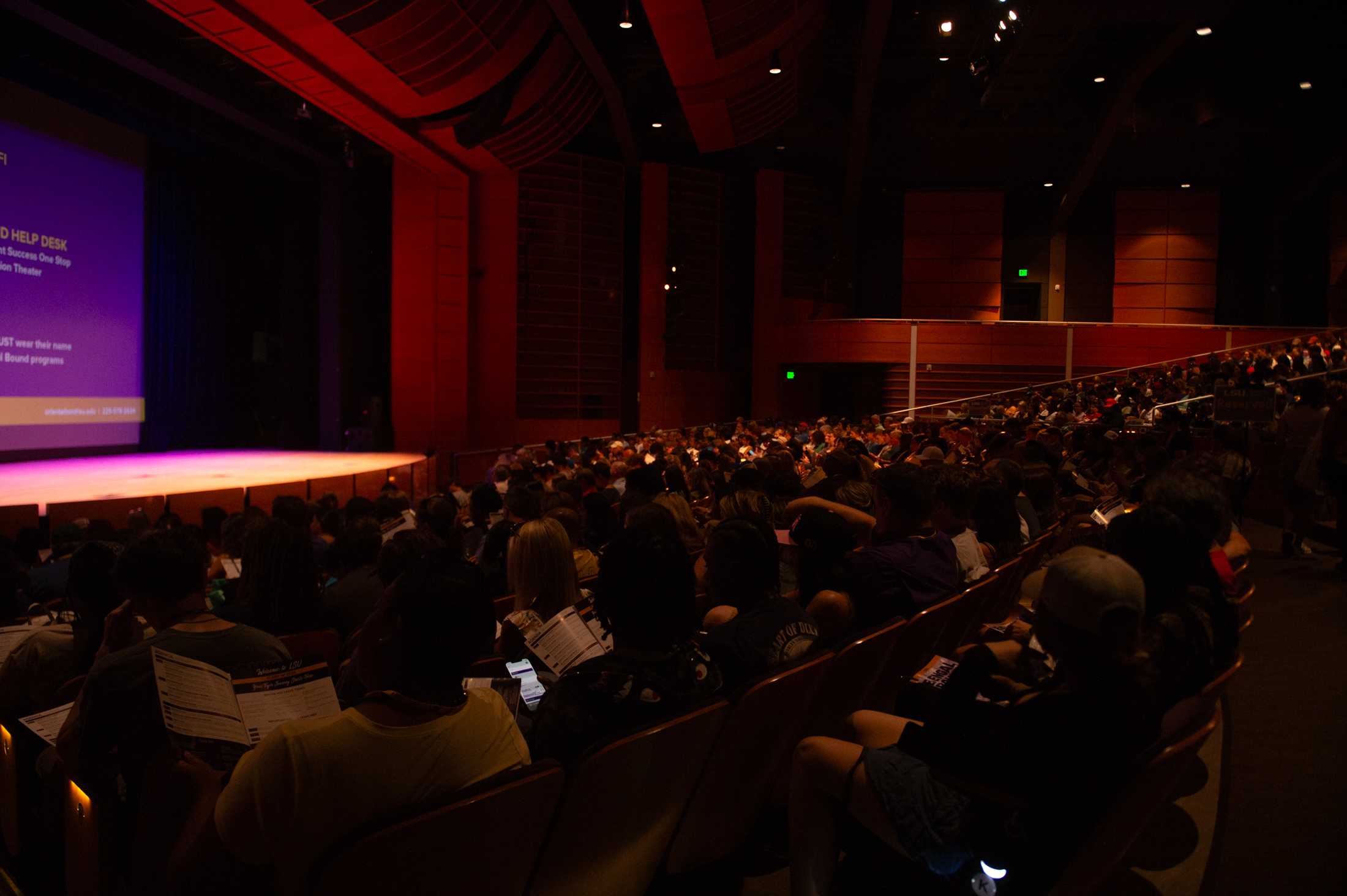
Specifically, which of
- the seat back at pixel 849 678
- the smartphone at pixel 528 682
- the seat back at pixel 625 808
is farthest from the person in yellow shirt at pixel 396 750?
the seat back at pixel 849 678

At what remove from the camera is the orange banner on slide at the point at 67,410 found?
11375 millimetres

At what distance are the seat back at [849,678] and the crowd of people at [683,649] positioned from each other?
0.09 m

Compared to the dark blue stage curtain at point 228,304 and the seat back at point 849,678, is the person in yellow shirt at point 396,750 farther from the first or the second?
the dark blue stage curtain at point 228,304

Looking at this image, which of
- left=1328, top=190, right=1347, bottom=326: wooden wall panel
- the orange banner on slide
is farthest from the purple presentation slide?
left=1328, top=190, right=1347, bottom=326: wooden wall panel

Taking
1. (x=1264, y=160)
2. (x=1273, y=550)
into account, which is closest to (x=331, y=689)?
(x=1273, y=550)

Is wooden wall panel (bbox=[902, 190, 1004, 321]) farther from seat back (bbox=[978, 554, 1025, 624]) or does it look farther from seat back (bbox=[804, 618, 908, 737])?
seat back (bbox=[804, 618, 908, 737])

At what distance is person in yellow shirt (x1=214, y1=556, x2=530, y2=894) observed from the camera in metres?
1.30

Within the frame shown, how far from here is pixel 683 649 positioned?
1823mm

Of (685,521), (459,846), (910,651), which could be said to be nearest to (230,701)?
(459,846)

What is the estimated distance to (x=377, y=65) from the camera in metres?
10.2

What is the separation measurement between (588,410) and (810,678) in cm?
1608

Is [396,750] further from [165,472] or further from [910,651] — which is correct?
[165,472]

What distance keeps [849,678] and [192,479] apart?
33.3 feet

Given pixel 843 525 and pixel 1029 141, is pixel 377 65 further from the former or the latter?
pixel 1029 141
